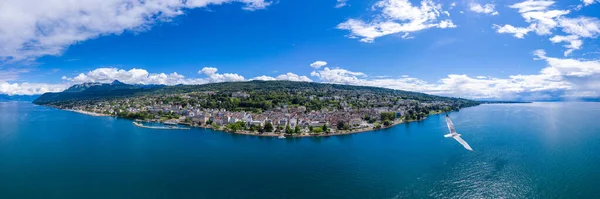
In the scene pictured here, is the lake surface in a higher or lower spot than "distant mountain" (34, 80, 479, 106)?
lower

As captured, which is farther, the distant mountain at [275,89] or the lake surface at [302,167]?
the distant mountain at [275,89]

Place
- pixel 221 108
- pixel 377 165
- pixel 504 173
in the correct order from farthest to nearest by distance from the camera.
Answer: pixel 221 108
pixel 377 165
pixel 504 173

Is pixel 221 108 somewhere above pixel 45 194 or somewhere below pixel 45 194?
above

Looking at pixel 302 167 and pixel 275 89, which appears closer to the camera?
pixel 302 167

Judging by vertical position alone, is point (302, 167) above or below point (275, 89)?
below

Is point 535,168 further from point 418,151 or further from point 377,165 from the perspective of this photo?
A: point 377,165

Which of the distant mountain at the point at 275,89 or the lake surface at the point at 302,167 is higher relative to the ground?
the distant mountain at the point at 275,89

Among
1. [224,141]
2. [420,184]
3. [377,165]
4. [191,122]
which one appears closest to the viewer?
[420,184]

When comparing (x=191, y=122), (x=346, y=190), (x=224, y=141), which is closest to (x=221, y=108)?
(x=191, y=122)
